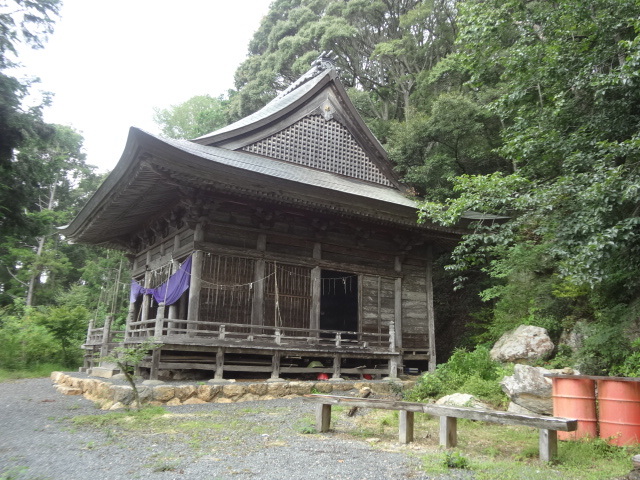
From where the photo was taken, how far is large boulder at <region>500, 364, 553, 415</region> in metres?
6.21

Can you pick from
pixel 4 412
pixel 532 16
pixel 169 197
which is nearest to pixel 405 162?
pixel 532 16

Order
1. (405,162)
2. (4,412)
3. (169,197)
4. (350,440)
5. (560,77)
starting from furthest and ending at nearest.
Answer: (405,162) → (169,197) → (560,77) → (4,412) → (350,440)

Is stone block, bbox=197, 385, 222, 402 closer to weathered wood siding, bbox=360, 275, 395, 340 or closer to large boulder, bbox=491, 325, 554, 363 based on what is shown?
weathered wood siding, bbox=360, 275, 395, 340

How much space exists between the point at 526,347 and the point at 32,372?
609 inches

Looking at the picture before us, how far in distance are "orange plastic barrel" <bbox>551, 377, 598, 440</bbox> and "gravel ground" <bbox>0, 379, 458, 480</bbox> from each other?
1.79m

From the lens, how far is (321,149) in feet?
49.2

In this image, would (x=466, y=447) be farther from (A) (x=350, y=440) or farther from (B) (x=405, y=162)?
(B) (x=405, y=162)

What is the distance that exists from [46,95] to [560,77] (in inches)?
638

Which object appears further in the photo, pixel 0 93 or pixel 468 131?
pixel 468 131

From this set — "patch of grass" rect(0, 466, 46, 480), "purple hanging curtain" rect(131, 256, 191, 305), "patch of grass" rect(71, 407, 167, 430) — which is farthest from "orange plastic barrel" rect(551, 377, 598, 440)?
"purple hanging curtain" rect(131, 256, 191, 305)

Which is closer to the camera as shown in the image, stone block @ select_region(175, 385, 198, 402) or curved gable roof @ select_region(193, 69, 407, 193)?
stone block @ select_region(175, 385, 198, 402)

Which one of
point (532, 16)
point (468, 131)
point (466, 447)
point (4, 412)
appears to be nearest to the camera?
point (466, 447)

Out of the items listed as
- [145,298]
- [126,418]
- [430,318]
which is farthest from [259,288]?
[430,318]

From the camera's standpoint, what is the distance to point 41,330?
1744 centimetres
